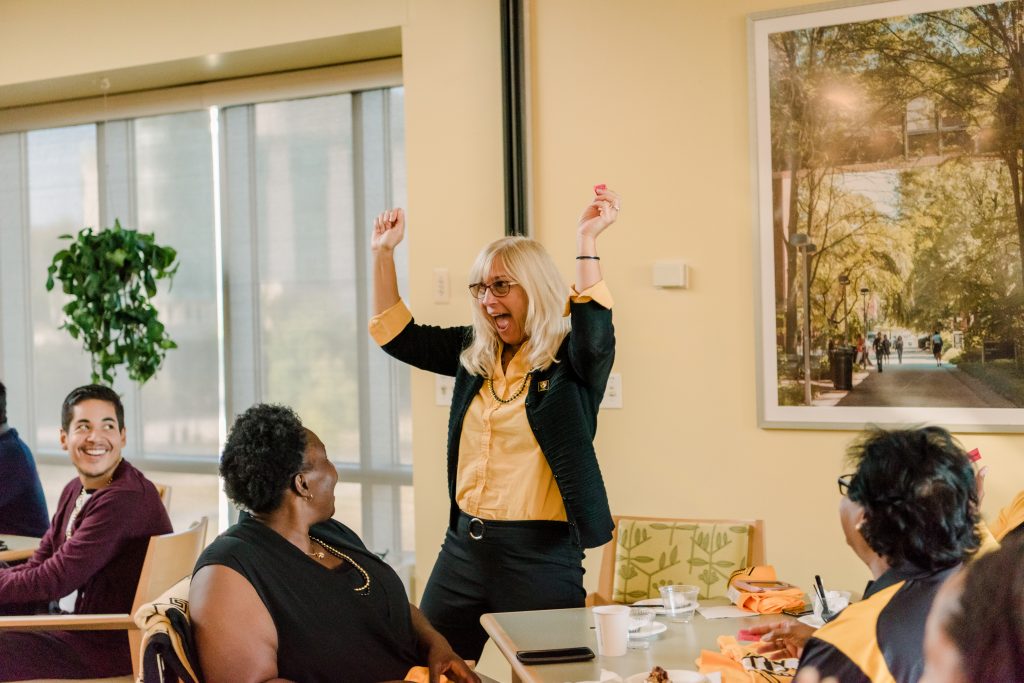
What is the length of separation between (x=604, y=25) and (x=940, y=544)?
234cm

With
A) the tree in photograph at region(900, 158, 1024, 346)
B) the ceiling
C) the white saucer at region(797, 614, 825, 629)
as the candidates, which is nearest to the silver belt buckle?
the white saucer at region(797, 614, 825, 629)

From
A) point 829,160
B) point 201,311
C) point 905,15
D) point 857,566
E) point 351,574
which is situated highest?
point 905,15

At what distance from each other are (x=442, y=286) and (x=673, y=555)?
1306 millimetres

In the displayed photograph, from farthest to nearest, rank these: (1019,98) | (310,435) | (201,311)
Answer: (201,311)
(1019,98)
(310,435)

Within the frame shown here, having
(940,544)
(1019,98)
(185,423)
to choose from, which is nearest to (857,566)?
(1019,98)

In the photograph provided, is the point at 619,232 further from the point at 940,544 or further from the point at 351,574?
the point at 940,544

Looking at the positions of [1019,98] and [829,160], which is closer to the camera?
[1019,98]

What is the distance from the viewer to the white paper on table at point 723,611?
2.15 meters

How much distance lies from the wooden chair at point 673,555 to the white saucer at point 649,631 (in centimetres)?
58

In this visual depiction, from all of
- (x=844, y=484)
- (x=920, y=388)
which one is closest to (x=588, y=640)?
(x=844, y=484)

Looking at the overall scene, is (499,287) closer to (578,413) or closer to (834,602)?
(578,413)

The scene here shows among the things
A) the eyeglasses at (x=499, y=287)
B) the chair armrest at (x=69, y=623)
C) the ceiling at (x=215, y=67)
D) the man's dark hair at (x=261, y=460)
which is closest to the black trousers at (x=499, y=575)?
the eyeglasses at (x=499, y=287)

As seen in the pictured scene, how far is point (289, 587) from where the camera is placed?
177 cm

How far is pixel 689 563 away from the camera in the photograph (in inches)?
104
